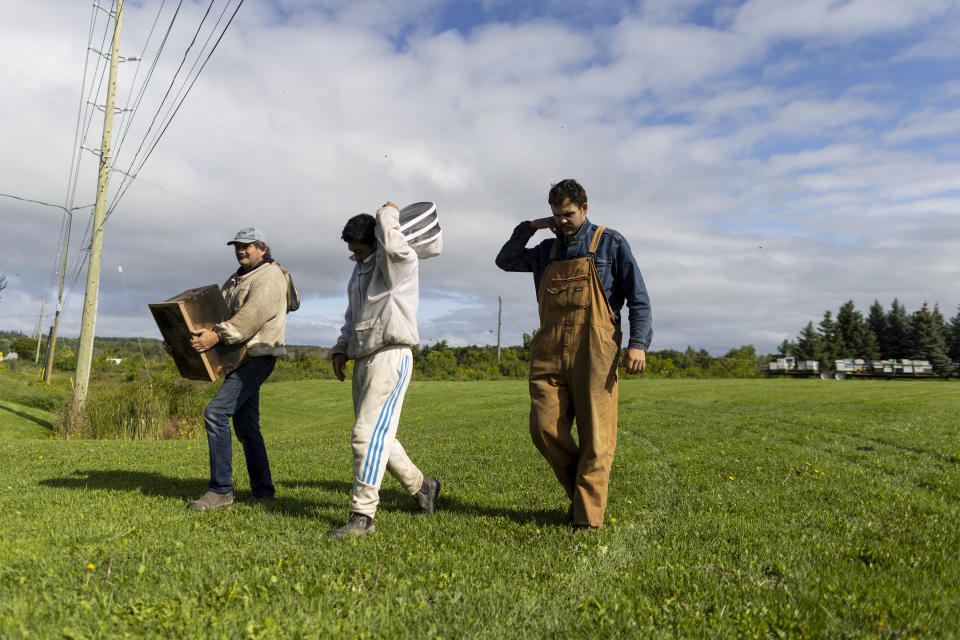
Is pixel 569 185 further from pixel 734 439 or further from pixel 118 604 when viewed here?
pixel 734 439

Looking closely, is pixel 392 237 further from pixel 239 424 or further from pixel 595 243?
pixel 239 424

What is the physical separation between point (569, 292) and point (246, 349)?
8.93ft

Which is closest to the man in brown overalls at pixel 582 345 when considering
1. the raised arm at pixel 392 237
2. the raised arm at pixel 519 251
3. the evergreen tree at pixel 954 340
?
the raised arm at pixel 519 251

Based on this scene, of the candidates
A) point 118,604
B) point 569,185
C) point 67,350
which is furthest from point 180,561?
point 67,350

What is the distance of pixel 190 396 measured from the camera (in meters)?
16.3

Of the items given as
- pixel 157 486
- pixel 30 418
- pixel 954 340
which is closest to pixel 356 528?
pixel 157 486

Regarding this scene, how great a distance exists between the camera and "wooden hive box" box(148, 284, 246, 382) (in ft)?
16.4

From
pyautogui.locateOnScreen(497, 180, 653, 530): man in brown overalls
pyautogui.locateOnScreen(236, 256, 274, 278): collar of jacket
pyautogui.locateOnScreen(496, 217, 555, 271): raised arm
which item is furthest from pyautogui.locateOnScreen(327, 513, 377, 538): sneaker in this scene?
pyautogui.locateOnScreen(236, 256, 274, 278): collar of jacket

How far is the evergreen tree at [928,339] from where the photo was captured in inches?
2298

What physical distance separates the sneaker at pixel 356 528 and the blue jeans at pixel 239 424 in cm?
141

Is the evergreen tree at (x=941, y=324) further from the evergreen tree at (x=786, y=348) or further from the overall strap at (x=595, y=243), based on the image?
the overall strap at (x=595, y=243)

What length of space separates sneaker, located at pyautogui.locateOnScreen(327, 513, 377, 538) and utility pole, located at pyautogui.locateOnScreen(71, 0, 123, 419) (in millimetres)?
13893

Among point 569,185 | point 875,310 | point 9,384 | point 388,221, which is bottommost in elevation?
point 9,384

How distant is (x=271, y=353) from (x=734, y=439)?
7.27 metres
